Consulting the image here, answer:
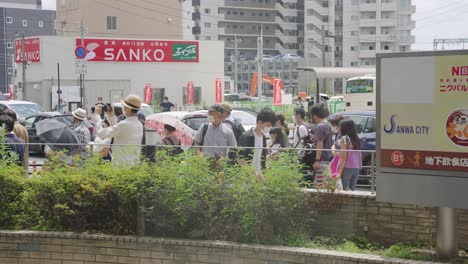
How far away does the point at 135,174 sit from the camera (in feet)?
25.5

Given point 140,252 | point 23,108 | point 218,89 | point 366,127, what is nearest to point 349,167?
point 140,252

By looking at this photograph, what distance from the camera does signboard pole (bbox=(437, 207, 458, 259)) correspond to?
6.34m

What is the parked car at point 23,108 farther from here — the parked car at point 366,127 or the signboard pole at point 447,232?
the signboard pole at point 447,232

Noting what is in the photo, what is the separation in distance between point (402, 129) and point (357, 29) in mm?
95155

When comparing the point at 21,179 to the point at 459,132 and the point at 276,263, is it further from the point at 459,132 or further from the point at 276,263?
the point at 459,132

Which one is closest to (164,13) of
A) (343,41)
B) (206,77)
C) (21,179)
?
(206,77)

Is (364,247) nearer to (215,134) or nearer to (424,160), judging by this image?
(424,160)

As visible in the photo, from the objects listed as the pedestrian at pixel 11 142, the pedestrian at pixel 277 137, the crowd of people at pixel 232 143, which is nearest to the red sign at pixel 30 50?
the crowd of people at pixel 232 143

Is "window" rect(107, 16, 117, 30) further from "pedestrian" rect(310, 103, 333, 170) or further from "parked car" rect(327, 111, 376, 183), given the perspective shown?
"pedestrian" rect(310, 103, 333, 170)

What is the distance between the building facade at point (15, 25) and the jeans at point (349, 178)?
94.4 metres

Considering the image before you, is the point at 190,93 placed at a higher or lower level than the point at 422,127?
higher

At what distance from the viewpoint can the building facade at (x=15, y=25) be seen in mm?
98750

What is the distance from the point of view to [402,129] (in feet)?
20.8

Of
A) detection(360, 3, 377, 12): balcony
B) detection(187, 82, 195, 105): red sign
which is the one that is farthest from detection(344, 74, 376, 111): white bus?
detection(360, 3, 377, 12): balcony
